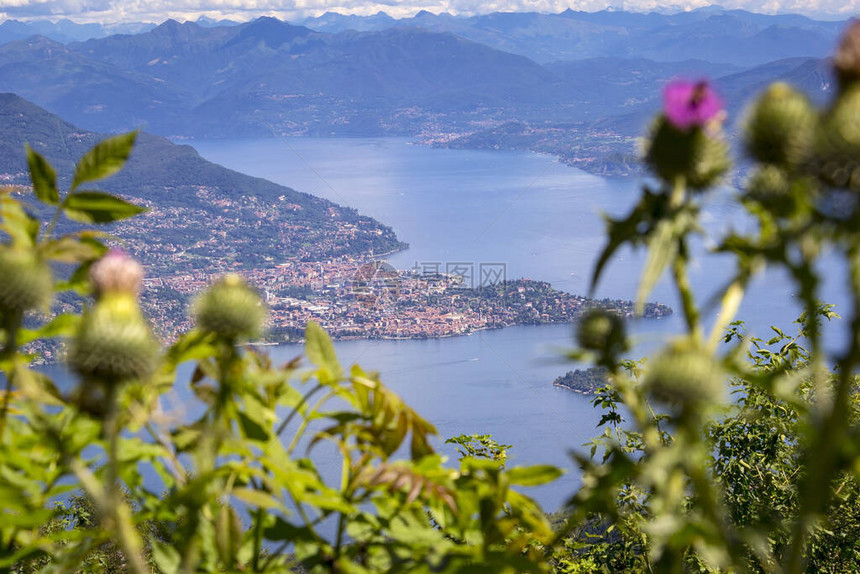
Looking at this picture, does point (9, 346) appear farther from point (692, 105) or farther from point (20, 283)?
point (692, 105)

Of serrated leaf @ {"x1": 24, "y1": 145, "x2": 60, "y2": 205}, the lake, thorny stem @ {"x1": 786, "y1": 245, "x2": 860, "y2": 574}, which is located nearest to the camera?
thorny stem @ {"x1": 786, "y1": 245, "x2": 860, "y2": 574}

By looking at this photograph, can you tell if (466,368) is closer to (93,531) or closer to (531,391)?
(531,391)

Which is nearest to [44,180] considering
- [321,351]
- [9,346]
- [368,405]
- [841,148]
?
[9,346]

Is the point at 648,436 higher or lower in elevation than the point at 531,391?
higher

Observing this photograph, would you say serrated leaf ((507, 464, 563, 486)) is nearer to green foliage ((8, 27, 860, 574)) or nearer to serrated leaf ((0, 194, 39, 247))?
green foliage ((8, 27, 860, 574))

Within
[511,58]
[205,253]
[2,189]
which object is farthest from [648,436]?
[511,58]

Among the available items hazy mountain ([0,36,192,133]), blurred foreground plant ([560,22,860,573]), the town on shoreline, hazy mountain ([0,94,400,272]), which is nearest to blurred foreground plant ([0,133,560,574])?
blurred foreground plant ([560,22,860,573])
